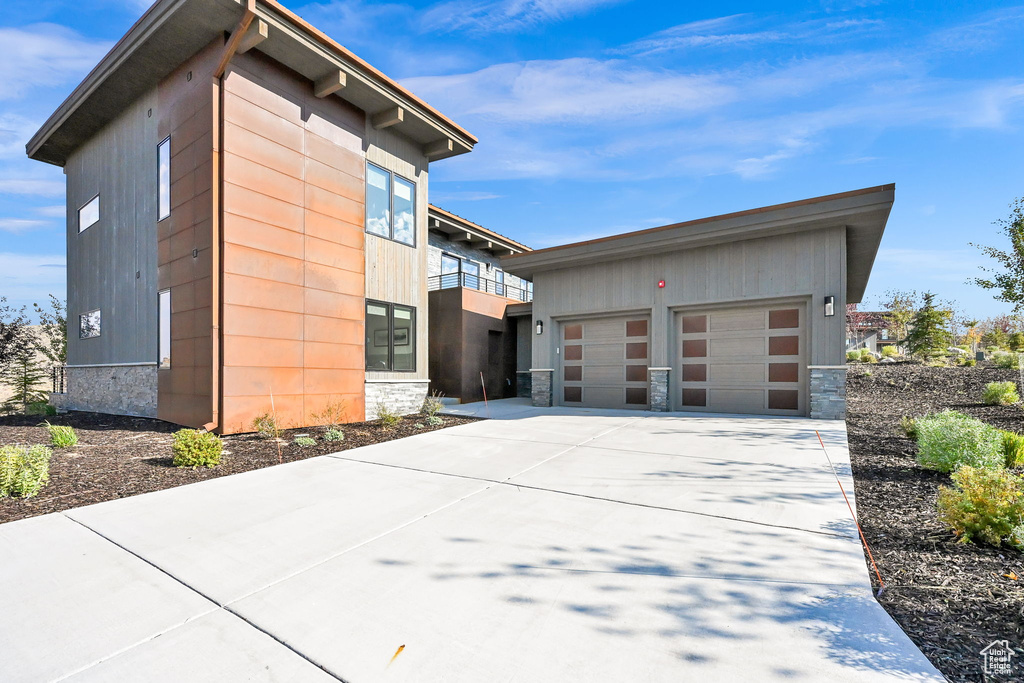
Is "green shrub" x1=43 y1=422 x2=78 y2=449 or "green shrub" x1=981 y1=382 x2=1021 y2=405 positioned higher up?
Answer: "green shrub" x1=981 y1=382 x2=1021 y2=405

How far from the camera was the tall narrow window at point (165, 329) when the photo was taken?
9109 millimetres

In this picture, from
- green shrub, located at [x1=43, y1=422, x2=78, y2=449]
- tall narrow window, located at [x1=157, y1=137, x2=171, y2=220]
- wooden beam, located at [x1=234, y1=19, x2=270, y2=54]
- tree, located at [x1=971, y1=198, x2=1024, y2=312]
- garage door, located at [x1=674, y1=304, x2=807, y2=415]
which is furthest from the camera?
garage door, located at [x1=674, y1=304, x2=807, y2=415]

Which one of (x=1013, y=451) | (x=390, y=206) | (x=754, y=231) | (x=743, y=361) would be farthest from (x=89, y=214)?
(x=1013, y=451)

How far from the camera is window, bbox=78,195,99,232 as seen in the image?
12.0 meters

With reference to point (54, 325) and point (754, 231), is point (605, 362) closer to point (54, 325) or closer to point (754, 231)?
point (754, 231)

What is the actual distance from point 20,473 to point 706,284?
1118 cm

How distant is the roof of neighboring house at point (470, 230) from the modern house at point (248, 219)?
368cm

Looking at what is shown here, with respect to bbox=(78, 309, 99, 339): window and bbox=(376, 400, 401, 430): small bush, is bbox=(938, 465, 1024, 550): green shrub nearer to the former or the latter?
bbox=(376, 400, 401, 430): small bush

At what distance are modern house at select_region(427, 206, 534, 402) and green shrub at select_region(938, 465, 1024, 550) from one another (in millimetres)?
10910

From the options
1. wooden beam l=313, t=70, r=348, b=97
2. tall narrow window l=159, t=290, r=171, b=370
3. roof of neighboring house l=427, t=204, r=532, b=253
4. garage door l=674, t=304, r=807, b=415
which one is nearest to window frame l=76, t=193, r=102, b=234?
tall narrow window l=159, t=290, r=171, b=370

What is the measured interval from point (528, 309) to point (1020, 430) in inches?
443

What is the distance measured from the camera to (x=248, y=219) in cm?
813

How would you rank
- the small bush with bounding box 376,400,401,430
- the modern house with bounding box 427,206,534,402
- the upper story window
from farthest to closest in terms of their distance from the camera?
the modern house with bounding box 427,206,534,402 < the upper story window < the small bush with bounding box 376,400,401,430

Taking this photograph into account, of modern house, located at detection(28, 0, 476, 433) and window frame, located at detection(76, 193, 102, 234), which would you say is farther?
window frame, located at detection(76, 193, 102, 234)
